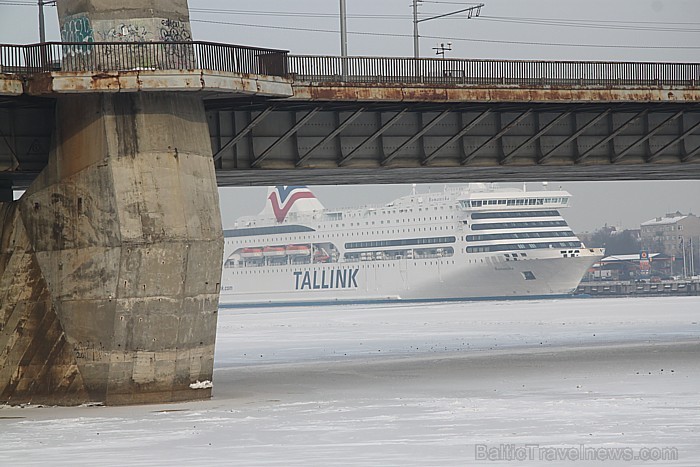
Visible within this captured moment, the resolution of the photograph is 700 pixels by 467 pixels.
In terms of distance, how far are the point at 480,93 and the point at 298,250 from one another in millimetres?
141478

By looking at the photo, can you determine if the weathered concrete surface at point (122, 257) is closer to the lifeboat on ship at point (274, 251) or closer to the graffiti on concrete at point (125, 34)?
the graffiti on concrete at point (125, 34)

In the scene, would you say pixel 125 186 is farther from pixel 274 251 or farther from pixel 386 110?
pixel 274 251

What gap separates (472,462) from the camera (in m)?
18.3

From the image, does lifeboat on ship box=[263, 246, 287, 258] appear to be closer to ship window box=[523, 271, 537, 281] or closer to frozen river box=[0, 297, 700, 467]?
ship window box=[523, 271, 537, 281]

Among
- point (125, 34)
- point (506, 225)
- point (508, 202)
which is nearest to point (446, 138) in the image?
point (125, 34)

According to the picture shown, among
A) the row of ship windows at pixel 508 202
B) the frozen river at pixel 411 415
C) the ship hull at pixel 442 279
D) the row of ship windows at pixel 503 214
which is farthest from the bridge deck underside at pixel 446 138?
the row of ship windows at pixel 503 214

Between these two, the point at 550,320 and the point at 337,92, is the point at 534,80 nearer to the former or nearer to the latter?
the point at 337,92

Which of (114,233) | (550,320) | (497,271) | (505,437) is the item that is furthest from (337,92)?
(497,271)

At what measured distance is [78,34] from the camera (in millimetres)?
31328

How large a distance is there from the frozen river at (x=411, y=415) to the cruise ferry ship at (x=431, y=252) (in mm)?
101764

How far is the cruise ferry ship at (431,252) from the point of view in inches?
6033

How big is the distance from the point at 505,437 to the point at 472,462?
9.55 ft

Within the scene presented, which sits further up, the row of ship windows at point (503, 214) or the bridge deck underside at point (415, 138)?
the row of ship windows at point (503, 214)

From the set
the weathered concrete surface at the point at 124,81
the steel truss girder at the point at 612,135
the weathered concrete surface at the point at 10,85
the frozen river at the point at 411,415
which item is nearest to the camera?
the frozen river at the point at 411,415
